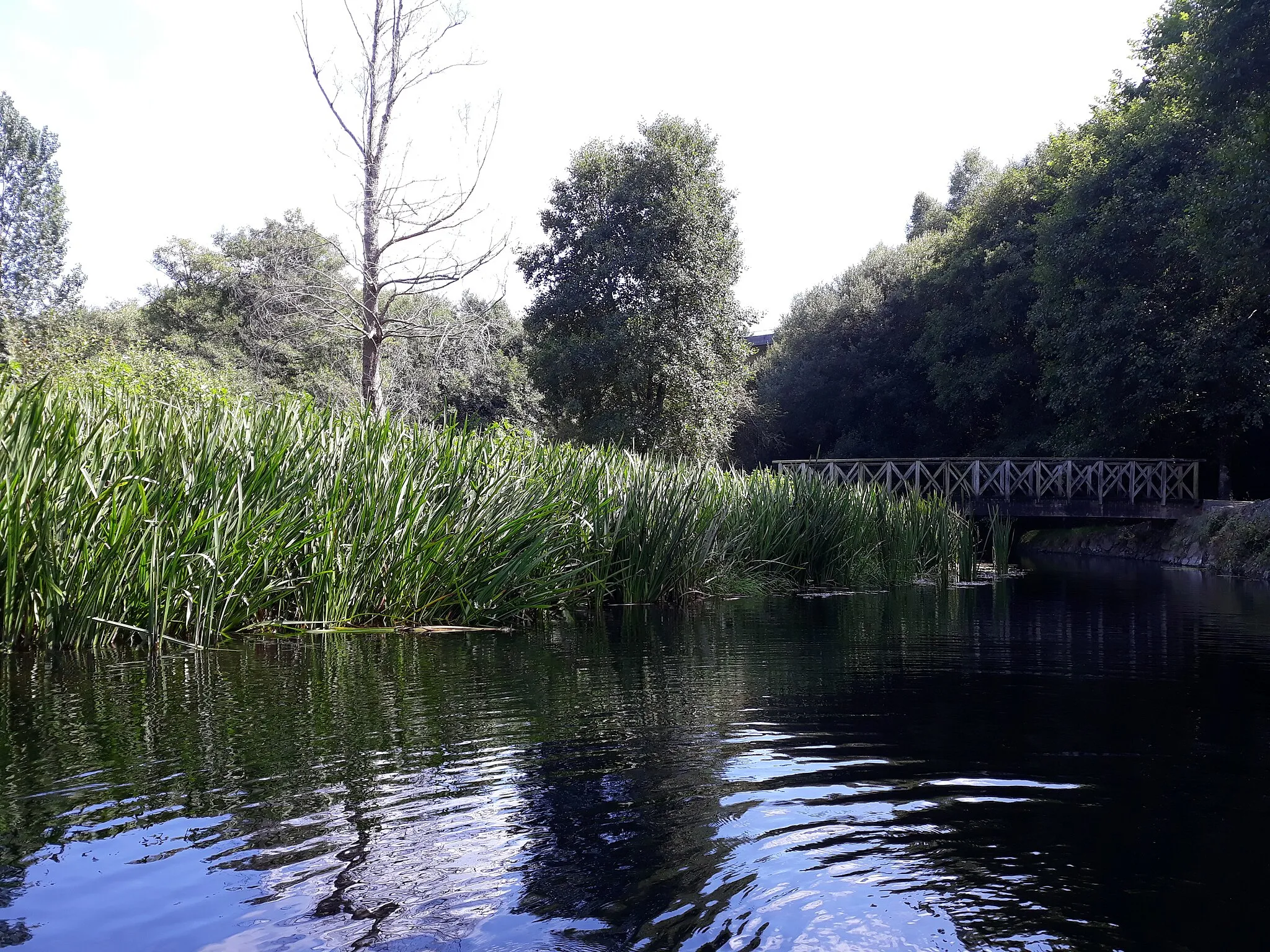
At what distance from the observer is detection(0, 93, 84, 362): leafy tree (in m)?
37.2

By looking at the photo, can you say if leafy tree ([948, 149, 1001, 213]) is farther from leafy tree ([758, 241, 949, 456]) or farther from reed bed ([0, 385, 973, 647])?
reed bed ([0, 385, 973, 647])

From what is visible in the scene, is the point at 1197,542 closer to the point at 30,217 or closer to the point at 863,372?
the point at 863,372

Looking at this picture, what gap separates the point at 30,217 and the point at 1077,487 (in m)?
38.7

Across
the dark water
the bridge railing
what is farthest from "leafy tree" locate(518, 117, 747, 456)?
the dark water

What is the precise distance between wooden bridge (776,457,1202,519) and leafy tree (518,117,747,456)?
4.70m

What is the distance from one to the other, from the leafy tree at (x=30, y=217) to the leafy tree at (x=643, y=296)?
22.4 metres

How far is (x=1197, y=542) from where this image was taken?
18.5m

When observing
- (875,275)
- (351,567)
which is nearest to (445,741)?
(351,567)

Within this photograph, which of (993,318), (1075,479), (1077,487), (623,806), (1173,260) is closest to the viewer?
(623,806)

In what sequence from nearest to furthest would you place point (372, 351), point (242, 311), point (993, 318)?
point (372, 351), point (993, 318), point (242, 311)

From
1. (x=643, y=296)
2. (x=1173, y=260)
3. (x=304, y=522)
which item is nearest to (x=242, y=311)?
(x=643, y=296)

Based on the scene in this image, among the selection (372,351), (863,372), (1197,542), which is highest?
(863,372)

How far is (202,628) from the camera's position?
4781mm

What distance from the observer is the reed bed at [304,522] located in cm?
429
